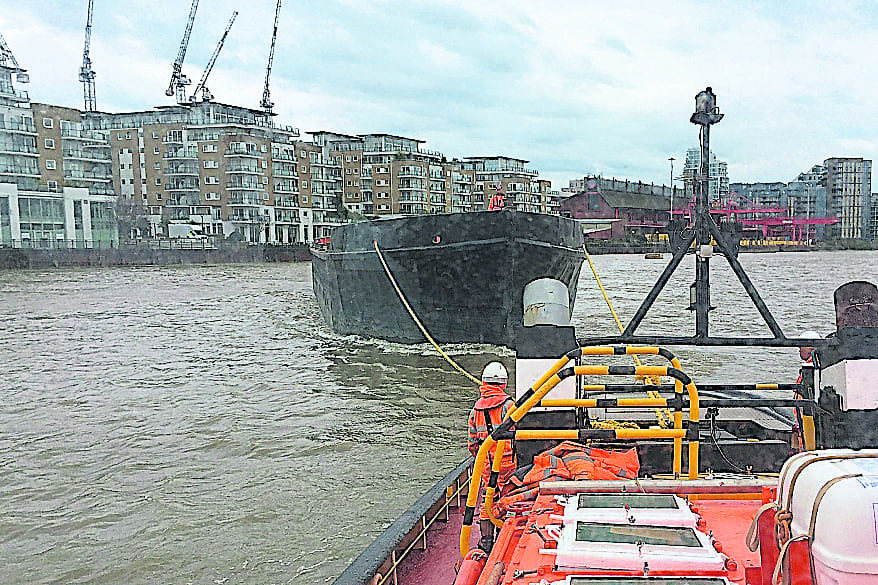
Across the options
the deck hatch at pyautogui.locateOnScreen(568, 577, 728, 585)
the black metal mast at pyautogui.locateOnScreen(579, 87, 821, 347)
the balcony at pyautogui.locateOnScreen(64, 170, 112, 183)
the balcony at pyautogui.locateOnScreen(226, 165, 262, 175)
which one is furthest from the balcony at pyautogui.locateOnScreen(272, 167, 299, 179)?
the deck hatch at pyautogui.locateOnScreen(568, 577, 728, 585)

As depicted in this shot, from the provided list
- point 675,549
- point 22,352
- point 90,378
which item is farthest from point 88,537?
point 22,352

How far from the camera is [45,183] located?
203ft

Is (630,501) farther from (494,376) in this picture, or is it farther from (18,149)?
(18,149)

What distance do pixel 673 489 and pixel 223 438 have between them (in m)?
7.39

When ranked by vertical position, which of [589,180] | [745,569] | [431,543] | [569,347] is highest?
[589,180]

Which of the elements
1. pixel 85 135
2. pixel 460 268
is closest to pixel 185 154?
pixel 85 135

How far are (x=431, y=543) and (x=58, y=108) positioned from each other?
73.5m

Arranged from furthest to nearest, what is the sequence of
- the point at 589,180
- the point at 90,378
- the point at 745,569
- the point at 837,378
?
the point at 589,180 < the point at 90,378 < the point at 837,378 < the point at 745,569

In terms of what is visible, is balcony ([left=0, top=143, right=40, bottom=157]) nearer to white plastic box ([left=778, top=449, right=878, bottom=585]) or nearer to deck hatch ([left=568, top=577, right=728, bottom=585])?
deck hatch ([left=568, top=577, right=728, bottom=585])

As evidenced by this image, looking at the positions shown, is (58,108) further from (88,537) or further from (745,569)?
(745,569)

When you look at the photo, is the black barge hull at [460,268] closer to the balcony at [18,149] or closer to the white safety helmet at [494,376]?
the white safety helmet at [494,376]

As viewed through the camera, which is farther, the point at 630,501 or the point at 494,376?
→ the point at 494,376

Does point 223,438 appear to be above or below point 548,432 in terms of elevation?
below

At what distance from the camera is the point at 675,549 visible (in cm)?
259
